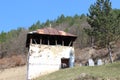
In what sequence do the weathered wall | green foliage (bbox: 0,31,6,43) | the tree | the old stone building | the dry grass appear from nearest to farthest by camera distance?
the weathered wall, the old stone building, the tree, the dry grass, green foliage (bbox: 0,31,6,43)

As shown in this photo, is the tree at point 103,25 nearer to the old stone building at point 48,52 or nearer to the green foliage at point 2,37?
the old stone building at point 48,52

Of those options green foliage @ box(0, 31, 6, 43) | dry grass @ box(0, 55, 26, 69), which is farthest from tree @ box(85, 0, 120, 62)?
green foliage @ box(0, 31, 6, 43)

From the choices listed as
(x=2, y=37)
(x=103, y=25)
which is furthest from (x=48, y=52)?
(x=2, y=37)

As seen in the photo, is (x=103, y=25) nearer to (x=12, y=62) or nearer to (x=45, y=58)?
(x=45, y=58)

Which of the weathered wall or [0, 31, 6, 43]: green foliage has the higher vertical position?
[0, 31, 6, 43]: green foliage

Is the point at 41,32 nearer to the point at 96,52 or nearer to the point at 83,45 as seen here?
the point at 96,52

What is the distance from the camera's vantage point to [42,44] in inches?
1529

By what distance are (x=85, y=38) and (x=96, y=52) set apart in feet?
47.4

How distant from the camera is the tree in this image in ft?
132

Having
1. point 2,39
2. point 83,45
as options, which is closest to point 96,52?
point 83,45

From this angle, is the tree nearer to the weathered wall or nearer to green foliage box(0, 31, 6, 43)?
the weathered wall

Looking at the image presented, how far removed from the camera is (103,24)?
4116cm

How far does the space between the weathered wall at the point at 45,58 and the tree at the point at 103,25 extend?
449 cm

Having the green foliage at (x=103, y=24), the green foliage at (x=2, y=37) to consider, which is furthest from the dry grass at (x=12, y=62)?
the green foliage at (x=103, y=24)
